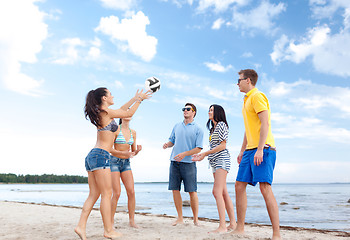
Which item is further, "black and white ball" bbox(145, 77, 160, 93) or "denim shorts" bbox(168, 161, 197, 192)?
"denim shorts" bbox(168, 161, 197, 192)

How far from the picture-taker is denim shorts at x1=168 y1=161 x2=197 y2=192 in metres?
6.12

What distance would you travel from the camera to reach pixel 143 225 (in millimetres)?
6117

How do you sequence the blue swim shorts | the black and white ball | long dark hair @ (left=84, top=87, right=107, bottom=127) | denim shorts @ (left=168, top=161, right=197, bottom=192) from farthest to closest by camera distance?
denim shorts @ (left=168, top=161, right=197, bottom=192) < the black and white ball < long dark hair @ (left=84, top=87, right=107, bottom=127) < the blue swim shorts

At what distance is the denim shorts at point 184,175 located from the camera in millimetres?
6125

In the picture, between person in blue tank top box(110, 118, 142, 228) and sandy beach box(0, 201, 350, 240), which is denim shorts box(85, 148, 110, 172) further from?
sandy beach box(0, 201, 350, 240)

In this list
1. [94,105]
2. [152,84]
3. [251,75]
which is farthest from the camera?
[152,84]

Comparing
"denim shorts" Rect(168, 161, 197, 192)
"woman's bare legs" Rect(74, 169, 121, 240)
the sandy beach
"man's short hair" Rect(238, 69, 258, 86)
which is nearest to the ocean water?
the sandy beach

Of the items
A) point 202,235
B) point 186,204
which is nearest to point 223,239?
point 202,235

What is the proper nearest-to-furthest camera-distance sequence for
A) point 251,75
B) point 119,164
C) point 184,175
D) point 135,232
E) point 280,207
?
point 251,75, point 135,232, point 119,164, point 184,175, point 280,207

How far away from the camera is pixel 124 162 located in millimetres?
5625

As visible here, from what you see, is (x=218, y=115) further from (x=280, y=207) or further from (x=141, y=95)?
(x=280, y=207)

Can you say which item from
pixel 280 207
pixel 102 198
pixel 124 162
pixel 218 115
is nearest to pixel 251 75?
pixel 218 115

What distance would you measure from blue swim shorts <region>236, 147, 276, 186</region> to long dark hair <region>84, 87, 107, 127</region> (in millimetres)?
2309

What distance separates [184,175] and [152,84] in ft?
6.37
